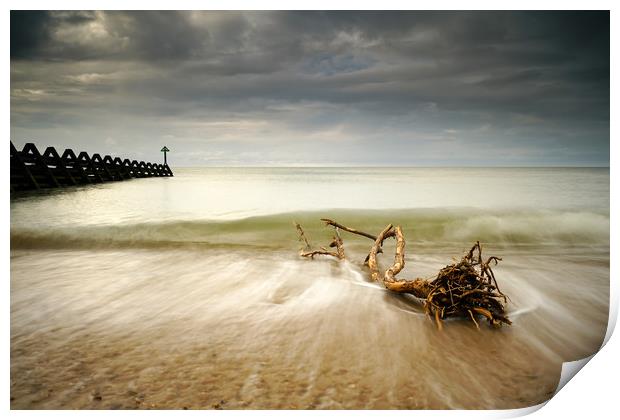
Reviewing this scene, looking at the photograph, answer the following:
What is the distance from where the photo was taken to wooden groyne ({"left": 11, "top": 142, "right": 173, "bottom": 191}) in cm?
589

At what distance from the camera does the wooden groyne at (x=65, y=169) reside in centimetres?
589

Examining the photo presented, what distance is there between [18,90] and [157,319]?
7.31ft

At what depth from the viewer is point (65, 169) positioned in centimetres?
979

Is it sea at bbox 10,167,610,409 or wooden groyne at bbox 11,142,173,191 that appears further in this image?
wooden groyne at bbox 11,142,173,191

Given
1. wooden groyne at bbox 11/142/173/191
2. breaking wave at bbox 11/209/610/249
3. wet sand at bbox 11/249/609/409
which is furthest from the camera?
wooden groyne at bbox 11/142/173/191

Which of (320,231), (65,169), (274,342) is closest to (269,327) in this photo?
(274,342)

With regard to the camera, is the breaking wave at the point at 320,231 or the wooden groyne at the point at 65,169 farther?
the wooden groyne at the point at 65,169

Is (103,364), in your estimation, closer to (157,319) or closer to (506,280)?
(157,319)

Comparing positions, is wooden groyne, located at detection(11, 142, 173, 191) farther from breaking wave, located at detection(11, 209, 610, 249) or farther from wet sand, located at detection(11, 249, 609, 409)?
wet sand, located at detection(11, 249, 609, 409)

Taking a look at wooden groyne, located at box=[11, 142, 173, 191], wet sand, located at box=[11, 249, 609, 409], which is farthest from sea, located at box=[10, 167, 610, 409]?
wooden groyne, located at box=[11, 142, 173, 191]

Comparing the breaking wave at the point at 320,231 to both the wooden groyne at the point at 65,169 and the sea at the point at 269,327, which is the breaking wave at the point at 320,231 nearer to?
the sea at the point at 269,327

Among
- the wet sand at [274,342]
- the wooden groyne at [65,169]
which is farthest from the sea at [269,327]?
the wooden groyne at [65,169]

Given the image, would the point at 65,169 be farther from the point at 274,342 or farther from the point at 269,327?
the point at 274,342

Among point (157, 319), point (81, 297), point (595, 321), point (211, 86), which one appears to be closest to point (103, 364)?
point (157, 319)
